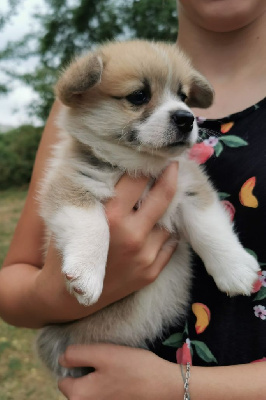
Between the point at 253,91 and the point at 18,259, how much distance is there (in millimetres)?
1204

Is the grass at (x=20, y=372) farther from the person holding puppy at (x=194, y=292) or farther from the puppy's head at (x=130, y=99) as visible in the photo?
the puppy's head at (x=130, y=99)

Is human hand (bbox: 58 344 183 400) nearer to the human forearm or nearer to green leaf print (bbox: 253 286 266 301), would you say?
the human forearm

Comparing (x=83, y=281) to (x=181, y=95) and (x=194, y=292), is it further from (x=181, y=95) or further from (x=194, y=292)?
(x=181, y=95)

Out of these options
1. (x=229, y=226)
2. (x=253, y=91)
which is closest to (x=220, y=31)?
(x=253, y=91)

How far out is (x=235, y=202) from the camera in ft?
5.66

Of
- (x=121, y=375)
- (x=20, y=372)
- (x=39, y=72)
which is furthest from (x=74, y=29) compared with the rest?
(x=121, y=375)

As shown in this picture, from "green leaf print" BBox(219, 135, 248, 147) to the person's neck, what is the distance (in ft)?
0.64

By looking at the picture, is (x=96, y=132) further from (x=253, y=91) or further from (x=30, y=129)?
(x=30, y=129)

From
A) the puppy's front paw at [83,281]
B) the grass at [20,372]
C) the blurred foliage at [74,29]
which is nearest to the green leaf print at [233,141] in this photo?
the puppy's front paw at [83,281]

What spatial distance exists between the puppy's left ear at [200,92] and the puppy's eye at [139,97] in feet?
0.97

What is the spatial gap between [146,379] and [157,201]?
23.4 inches

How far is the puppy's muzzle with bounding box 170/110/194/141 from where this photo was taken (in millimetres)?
1627

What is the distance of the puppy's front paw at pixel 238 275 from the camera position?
1631 mm

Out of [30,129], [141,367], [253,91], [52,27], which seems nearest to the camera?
[141,367]
